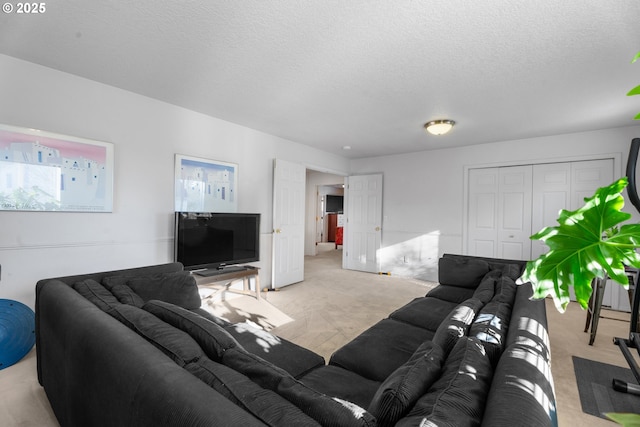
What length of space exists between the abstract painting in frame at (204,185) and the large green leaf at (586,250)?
356 centimetres

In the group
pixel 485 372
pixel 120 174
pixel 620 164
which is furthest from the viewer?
pixel 620 164

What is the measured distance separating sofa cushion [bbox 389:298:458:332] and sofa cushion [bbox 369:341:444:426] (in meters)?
1.22

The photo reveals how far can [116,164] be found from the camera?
117 inches

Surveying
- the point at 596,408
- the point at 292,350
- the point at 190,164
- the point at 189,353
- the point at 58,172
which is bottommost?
the point at 596,408

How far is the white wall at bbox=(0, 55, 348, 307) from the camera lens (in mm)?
2445

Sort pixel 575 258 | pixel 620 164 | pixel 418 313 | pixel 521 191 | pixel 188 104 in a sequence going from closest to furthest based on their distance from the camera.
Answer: pixel 575 258
pixel 418 313
pixel 188 104
pixel 620 164
pixel 521 191

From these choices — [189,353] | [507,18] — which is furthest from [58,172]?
[507,18]

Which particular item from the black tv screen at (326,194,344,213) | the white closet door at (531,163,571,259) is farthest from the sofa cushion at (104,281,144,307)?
the black tv screen at (326,194,344,213)

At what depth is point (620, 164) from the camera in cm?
396

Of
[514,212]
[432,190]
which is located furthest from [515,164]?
[432,190]

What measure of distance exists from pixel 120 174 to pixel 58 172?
496 millimetres

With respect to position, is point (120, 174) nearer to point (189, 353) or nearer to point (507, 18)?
point (189, 353)

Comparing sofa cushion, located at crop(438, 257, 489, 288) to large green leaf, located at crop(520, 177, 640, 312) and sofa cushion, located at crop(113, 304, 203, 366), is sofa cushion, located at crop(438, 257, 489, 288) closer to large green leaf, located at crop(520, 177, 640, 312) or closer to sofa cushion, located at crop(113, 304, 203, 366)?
large green leaf, located at crop(520, 177, 640, 312)

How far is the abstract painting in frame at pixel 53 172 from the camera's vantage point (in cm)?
238
